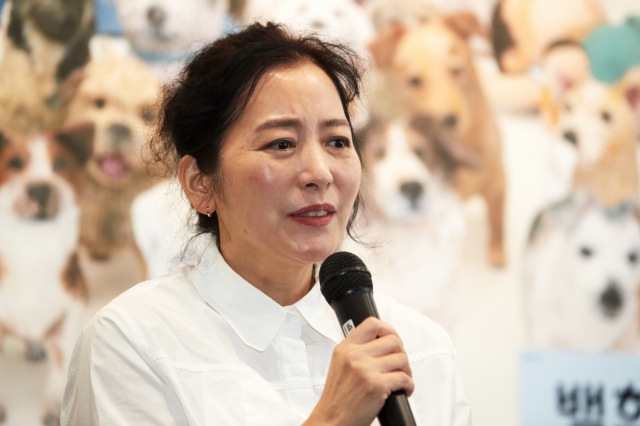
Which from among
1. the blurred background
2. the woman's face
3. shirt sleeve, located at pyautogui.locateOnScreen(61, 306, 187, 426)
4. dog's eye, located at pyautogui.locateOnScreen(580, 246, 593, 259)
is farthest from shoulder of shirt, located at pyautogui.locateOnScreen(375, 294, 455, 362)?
dog's eye, located at pyautogui.locateOnScreen(580, 246, 593, 259)

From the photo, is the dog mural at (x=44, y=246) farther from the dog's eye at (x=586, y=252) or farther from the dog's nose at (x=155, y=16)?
the dog's eye at (x=586, y=252)

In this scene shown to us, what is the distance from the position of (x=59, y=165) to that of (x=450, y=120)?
55.6 inches

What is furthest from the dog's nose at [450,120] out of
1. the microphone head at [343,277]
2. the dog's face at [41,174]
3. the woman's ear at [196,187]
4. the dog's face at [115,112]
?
the microphone head at [343,277]

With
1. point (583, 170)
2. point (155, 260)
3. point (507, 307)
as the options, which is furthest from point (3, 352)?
point (583, 170)

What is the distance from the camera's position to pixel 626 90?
2.82 metres

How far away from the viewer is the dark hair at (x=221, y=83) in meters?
1.36

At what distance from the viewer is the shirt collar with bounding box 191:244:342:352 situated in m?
1.33

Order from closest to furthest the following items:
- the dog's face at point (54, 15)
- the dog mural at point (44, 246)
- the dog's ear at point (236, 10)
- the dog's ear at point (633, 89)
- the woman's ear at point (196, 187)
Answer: the woman's ear at point (196, 187), the dog mural at point (44, 246), the dog's face at point (54, 15), the dog's ear at point (236, 10), the dog's ear at point (633, 89)

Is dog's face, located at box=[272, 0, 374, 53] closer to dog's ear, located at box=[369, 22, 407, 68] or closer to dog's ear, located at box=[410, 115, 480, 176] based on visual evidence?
dog's ear, located at box=[369, 22, 407, 68]

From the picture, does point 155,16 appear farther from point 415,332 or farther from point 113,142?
point 415,332

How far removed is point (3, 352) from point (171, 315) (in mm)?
1122

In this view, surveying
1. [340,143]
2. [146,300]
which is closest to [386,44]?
[340,143]

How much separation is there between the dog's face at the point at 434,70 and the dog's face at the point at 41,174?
116 centimetres

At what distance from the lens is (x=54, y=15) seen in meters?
2.30
